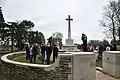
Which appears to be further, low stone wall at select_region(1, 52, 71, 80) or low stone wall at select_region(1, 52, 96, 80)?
low stone wall at select_region(1, 52, 71, 80)

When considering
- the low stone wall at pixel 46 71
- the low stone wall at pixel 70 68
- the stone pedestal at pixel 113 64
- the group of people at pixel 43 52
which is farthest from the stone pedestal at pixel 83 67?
the group of people at pixel 43 52

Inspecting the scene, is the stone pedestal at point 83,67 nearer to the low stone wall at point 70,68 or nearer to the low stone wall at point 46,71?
the low stone wall at point 70,68

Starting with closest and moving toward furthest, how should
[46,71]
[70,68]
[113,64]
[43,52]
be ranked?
[70,68] < [46,71] < [113,64] < [43,52]

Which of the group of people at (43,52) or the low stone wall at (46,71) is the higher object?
the group of people at (43,52)

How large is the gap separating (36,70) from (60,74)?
1.38 m

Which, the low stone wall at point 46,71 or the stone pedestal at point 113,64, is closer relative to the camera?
the low stone wall at point 46,71

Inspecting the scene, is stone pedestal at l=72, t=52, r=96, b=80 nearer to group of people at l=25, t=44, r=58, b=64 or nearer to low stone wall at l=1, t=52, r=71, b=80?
low stone wall at l=1, t=52, r=71, b=80

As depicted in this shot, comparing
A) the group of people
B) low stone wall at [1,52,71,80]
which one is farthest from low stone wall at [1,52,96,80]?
the group of people

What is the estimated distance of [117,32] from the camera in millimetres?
35375

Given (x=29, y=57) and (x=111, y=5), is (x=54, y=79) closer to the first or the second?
(x=29, y=57)

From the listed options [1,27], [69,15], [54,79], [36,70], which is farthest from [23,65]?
[1,27]

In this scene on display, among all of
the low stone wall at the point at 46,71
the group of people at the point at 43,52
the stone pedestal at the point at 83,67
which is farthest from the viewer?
the group of people at the point at 43,52

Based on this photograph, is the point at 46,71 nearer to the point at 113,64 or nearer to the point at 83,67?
the point at 83,67

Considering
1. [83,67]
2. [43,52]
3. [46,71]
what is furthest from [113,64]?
[43,52]
